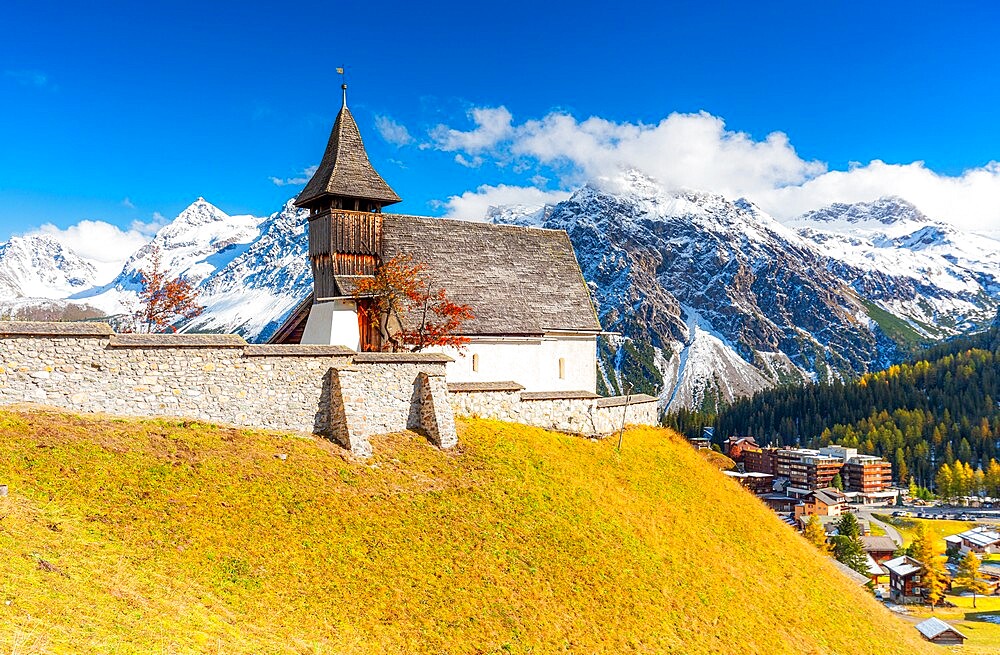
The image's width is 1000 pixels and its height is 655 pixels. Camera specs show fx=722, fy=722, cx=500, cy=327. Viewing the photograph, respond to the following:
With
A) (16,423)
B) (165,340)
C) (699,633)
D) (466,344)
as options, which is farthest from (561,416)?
(16,423)

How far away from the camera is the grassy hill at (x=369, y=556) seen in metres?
18.2

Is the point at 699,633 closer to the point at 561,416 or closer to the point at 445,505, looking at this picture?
the point at 445,505

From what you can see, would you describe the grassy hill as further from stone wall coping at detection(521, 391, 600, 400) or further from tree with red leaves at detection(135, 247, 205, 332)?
A: tree with red leaves at detection(135, 247, 205, 332)

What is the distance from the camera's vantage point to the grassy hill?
18.2 meters

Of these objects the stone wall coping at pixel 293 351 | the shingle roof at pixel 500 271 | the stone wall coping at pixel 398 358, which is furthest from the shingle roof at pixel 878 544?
the stone wall coping at pixel 293 351

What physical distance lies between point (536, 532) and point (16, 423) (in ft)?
62.1

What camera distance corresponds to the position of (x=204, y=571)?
20.3 meters

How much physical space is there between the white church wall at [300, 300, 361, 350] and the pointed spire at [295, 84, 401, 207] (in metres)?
6.47

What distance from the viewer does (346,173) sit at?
143ft

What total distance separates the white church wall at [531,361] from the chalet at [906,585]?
8289 cm

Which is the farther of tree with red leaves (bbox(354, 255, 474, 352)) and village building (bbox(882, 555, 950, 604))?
village building (bbox(882, 555, 950, 604))

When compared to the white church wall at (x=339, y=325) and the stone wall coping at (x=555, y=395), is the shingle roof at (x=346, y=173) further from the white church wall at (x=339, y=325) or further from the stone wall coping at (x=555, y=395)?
the stone wall coping at (x=555, y=395)

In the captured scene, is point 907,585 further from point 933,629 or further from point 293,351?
point 293,351

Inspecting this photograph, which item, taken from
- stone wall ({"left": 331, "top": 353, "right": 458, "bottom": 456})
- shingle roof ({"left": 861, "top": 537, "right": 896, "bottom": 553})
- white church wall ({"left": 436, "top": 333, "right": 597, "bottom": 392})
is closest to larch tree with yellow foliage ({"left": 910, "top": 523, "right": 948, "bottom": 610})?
shingle roof ({"left": 861, "top": 537, "right": 896, "bottom": 553})
